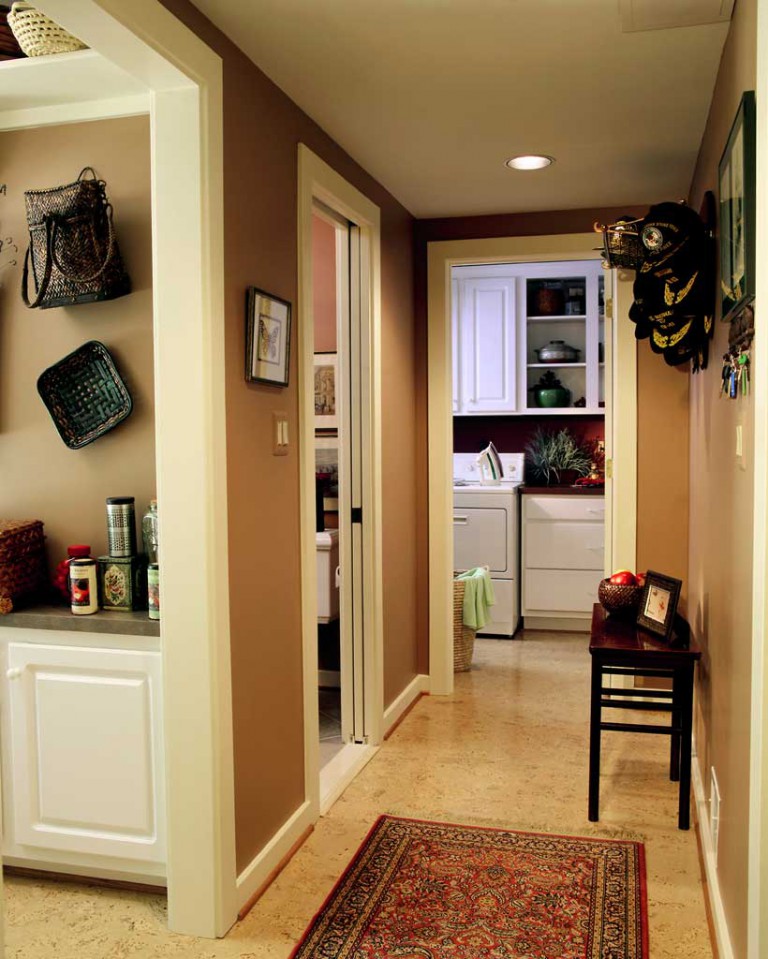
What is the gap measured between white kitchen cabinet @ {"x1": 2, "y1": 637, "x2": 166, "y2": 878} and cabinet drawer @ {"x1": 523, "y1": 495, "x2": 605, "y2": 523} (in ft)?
11.5

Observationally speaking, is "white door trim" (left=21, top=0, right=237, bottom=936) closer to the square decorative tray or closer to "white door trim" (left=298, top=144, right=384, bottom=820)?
the square decorative tray

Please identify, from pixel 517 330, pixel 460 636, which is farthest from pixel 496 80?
pixel 517 330

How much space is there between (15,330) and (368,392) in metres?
1.38

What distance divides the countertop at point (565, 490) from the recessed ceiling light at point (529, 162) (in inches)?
95.0

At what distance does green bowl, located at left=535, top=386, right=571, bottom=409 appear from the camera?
5914mm

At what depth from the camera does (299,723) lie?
288 cm

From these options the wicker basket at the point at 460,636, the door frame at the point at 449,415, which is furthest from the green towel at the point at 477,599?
the door frame at the point at 449,415

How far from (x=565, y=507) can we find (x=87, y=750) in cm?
364

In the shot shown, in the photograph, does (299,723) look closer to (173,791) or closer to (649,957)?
(173,791)

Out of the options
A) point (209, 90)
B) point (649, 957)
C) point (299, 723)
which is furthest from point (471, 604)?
point (209, 90)

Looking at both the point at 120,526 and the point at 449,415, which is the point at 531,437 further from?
the point at 120,526

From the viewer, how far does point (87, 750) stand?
247cm

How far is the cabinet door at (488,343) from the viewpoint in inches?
233

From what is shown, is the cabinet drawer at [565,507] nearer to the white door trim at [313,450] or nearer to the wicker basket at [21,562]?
the white door trim at [313,450]
